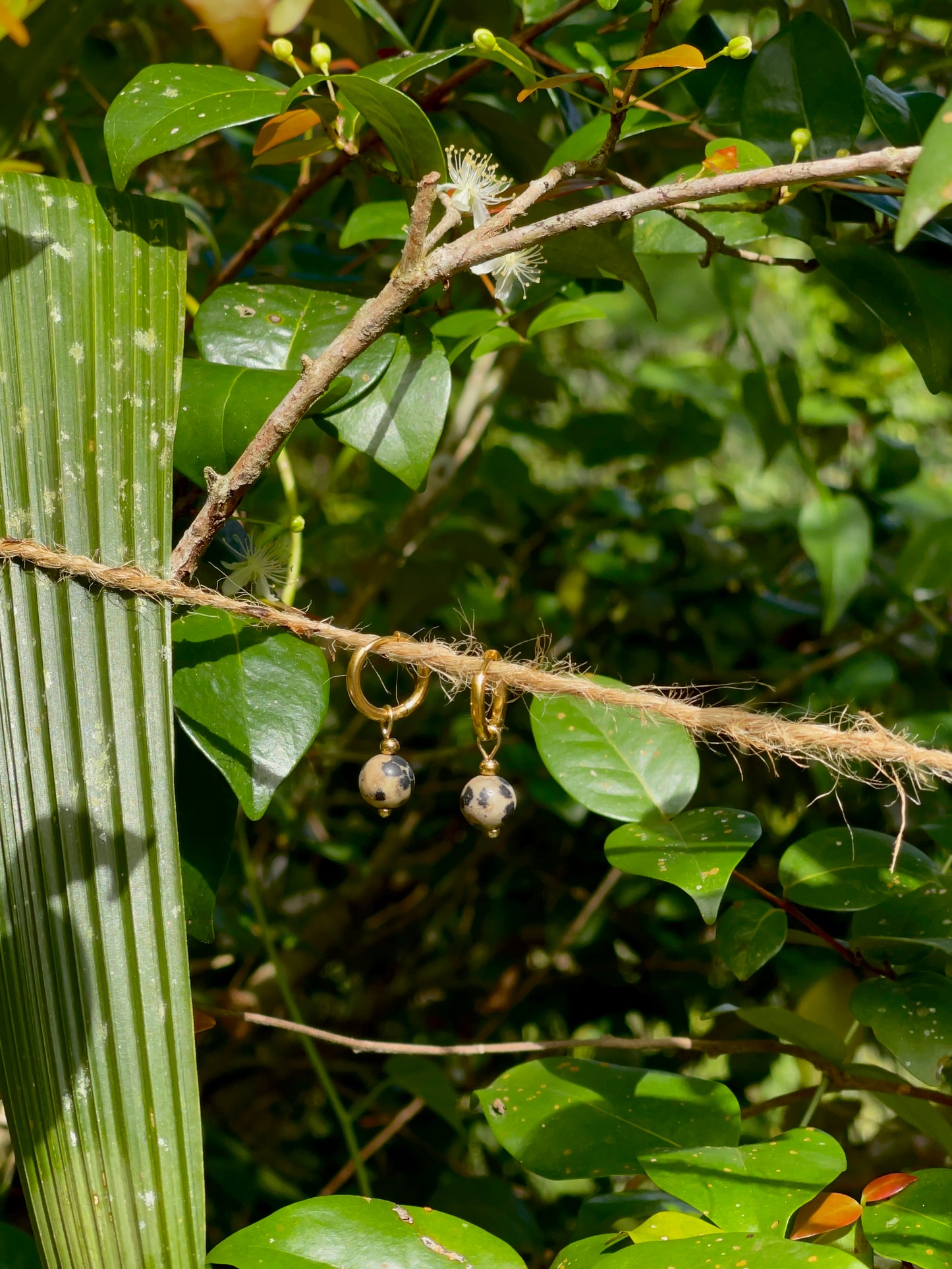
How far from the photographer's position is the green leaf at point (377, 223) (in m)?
0.48

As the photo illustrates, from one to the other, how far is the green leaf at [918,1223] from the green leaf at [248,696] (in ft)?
0.87

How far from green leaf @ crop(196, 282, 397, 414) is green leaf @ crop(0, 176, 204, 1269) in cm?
4

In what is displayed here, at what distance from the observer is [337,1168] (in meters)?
0.97

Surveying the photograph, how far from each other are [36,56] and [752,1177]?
0.58 meters

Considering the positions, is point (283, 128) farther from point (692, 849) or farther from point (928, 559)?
point (928, 559)

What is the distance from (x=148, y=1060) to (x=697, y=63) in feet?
1.30

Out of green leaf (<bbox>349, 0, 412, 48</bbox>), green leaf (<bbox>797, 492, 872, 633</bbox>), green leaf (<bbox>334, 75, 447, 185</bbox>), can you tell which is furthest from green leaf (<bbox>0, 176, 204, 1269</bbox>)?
green leaf (<bbox>797, 492, 872, 633</bbox>)

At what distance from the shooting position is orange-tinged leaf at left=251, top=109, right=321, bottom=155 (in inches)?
16.6

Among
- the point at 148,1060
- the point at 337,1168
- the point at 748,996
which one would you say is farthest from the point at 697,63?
the point at 337,1168

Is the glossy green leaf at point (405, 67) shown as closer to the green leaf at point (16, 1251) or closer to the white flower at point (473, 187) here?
the white flower at point (473, 187)

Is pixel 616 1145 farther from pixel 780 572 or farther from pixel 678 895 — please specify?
pixel 780 572

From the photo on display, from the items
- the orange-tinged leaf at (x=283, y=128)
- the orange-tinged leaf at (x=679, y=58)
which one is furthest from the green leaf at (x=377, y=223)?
the orange-tinged leaf at (x=679, y=58)

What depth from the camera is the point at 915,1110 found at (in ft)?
→ 1.53

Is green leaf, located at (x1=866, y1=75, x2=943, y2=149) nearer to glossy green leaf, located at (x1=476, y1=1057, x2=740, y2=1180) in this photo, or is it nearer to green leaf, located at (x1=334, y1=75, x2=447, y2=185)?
green leaf, located at (x1=334, y1=75, x2=447, y2=185)
